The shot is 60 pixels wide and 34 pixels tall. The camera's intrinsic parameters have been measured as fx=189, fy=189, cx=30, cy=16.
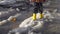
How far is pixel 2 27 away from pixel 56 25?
60.1 inches

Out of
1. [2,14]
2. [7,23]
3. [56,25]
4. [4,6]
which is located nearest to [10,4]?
[4,6]

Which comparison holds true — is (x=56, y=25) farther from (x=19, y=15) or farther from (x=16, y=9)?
(x=16, y=9)

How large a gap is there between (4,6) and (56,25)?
9.63 feet

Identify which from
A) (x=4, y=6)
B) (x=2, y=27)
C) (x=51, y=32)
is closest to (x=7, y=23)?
(x=2, y=27)

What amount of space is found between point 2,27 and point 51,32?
138cm

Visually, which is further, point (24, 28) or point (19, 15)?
point (19, 15)

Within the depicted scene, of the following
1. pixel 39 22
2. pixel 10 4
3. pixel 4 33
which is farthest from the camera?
pixel 10 4

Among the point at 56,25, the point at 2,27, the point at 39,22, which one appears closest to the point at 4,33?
the point at 2,27

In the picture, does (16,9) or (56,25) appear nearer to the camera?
(56,25)

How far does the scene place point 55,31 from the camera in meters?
4.94

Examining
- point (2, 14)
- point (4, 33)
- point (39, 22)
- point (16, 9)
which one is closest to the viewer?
point (4, 33)

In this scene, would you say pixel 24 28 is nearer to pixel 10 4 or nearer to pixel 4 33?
pixel 4 33

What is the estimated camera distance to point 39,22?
17.2 feet

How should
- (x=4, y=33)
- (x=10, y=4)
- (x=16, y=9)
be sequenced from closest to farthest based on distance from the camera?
(x=4, y=33), (x=16, y=9), (x=10, y=4)
